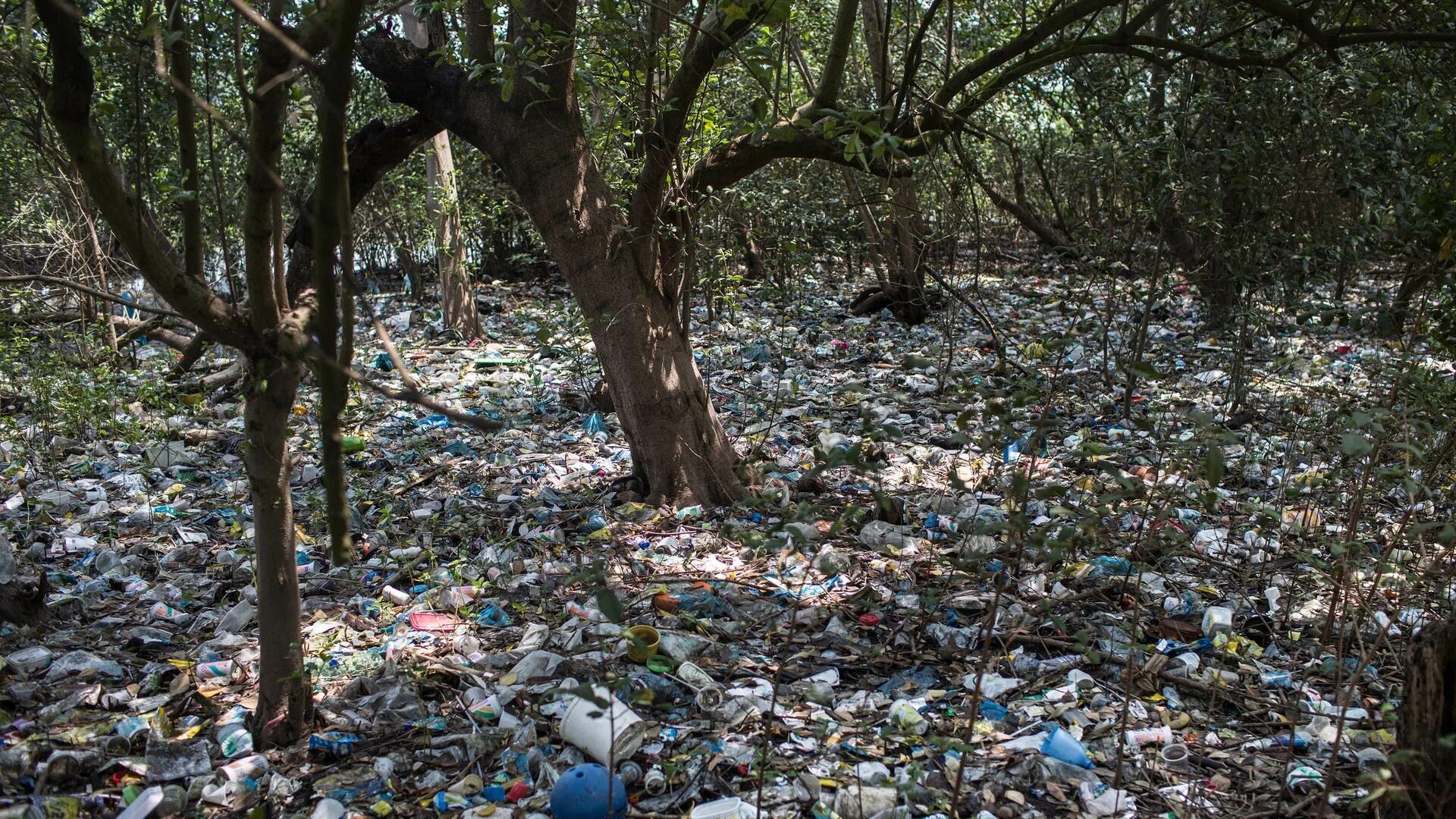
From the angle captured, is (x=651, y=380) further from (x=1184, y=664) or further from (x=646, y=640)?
(x=1184, y=664)

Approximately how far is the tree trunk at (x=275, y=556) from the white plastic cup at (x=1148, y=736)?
1.85 m

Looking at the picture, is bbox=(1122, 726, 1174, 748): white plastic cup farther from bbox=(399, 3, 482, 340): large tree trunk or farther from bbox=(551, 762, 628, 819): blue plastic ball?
bbox=(399, 3, 482, 340): large tree trunk

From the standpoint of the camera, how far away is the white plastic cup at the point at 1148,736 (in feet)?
7.70

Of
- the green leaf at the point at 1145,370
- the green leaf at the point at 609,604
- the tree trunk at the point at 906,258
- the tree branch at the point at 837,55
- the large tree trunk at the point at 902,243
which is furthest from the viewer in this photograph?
the tree trunk at the point at 906,258

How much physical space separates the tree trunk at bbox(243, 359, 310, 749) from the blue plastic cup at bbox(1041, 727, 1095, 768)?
1644 mm

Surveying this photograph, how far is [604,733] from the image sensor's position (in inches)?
86.6

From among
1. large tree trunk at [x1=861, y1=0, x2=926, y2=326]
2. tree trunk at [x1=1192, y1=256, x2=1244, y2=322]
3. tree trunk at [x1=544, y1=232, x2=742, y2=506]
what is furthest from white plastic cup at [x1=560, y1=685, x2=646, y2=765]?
large tree trunk at [x1=861, y1=0, x2=926, y2=326]

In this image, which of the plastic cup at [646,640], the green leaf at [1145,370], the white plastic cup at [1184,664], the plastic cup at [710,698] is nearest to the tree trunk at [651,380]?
the plastic cup at [646,640]

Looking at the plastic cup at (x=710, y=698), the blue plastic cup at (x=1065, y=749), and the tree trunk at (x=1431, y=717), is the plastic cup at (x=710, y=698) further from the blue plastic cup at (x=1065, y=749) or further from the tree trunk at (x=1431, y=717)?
the tree trunk at (x=1431, y=717)

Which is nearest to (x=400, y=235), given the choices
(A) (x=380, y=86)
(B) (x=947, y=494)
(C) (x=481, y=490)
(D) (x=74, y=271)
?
(A) (x=380, y=86)

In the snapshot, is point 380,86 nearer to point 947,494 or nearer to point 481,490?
point 481,490

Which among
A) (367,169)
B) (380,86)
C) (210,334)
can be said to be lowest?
(210,334)

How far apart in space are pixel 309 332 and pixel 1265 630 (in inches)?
101

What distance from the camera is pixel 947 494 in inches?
150
